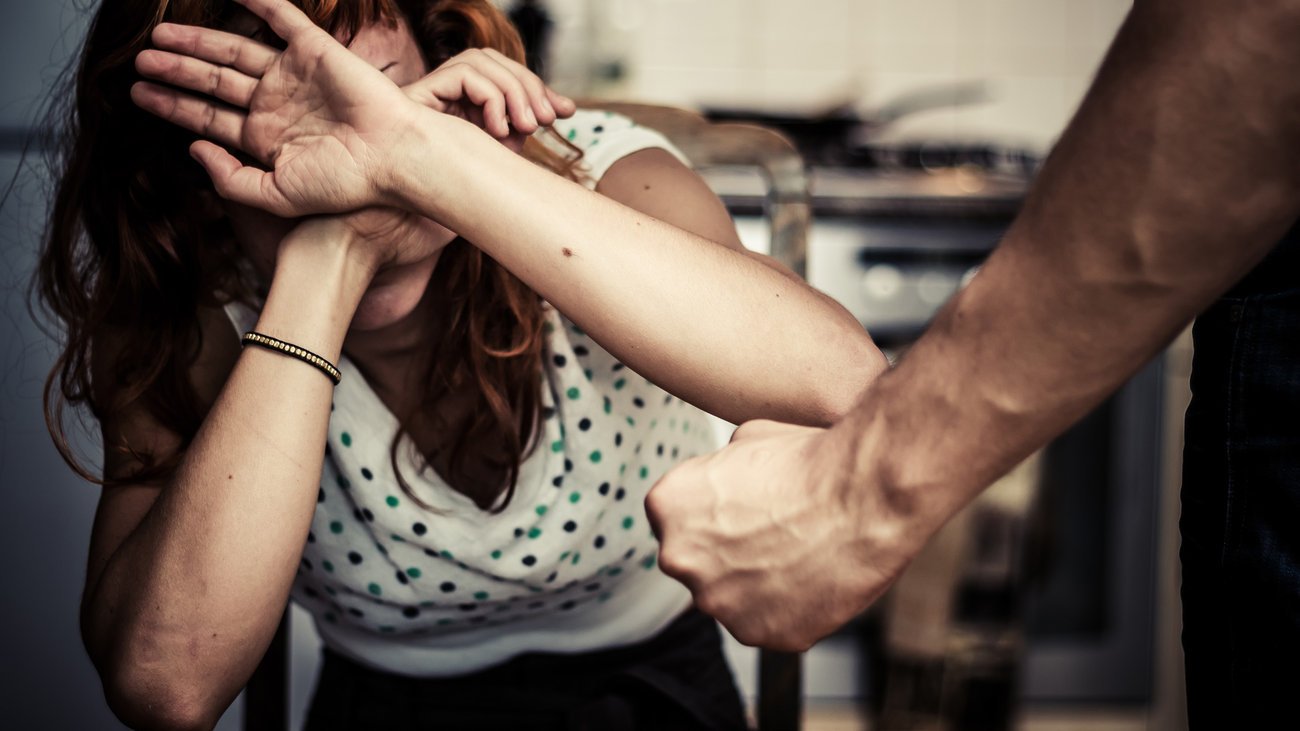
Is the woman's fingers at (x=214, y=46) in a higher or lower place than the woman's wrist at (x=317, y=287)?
higher

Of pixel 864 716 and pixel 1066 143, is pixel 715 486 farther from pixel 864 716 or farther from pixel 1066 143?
pixel 864 716

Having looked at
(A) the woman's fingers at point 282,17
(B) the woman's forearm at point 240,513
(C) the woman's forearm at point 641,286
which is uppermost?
(A) the woman's fingers at point 282,17

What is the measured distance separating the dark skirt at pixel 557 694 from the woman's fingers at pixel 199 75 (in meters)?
0.50

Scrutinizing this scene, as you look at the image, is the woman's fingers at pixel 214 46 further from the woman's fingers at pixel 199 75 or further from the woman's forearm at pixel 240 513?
the woman's forearm at pixel 240 513

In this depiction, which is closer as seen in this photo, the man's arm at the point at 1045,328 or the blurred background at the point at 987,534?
the man's arm at the point at 1045,328

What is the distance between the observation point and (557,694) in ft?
2.73

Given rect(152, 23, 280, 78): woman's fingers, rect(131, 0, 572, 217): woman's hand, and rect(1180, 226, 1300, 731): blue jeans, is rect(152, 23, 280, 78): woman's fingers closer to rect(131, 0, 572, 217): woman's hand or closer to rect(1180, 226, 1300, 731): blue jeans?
rect(131, 0, 572, 217): woman's hand

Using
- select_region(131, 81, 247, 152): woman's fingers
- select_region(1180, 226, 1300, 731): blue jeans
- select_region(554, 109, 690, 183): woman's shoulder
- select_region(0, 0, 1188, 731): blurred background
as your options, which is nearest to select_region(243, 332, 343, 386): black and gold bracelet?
select_region(131, 81, 247, 152): woman's fingers

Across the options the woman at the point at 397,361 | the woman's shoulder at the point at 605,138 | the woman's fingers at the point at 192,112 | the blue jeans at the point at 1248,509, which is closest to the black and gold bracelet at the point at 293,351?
the woman at the point at 397,361

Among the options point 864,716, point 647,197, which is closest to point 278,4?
point 647,197

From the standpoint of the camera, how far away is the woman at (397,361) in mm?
539

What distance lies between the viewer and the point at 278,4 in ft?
1.93

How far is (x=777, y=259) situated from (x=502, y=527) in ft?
0.97

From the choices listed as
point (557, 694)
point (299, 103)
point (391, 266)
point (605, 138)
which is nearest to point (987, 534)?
point (557, 694)
